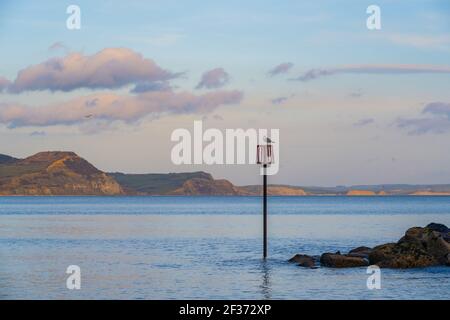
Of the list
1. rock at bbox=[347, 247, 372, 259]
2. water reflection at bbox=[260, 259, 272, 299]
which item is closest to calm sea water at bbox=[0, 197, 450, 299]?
water reflection at bbox=[260, 259, 272, 299]

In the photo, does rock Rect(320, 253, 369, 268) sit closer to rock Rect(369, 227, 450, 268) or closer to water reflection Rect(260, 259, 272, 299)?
rock Rect(369, 227, 450, 268)

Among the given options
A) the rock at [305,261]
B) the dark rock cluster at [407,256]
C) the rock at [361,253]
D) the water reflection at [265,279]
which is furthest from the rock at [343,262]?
the water reflection at [265,279]

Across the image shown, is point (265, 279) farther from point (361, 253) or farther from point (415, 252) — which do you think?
point (361, 253)

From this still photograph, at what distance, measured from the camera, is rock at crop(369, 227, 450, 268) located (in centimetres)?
5684

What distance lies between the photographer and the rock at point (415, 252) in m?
56.8

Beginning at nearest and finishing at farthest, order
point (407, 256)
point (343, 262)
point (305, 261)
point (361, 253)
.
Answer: point (407, 256), point (343, 262), point (305, 261), point (361, 253)

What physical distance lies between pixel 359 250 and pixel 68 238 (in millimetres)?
42943

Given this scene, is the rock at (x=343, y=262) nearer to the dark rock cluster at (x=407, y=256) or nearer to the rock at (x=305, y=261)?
the dark rock cluster at (x=407, y=256)

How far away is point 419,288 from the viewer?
4862cm

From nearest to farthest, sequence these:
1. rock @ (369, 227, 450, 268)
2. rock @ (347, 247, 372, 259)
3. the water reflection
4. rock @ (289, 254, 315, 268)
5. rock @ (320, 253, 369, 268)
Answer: the water reflection
rock @ (369, 227, 450, 268)
rock @ (320, 253, 369, 268)
rock @ (289, 254, 315, 268)
rock @ (347, 247, 372, 259)

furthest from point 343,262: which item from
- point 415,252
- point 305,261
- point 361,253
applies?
point 361,253

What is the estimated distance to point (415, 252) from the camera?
57156 mm

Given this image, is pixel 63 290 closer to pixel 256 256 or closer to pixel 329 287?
pixel 329 287
